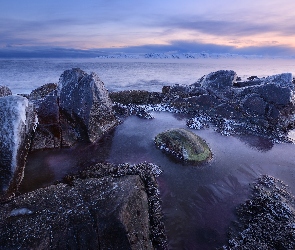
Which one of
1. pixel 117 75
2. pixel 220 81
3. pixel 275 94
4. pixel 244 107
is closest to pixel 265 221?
pixel 244 107

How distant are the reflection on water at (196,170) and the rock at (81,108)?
51.0 inches

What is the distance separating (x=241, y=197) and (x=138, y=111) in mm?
15094

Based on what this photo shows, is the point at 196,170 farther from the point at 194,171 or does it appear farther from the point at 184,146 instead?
the point at 184,146

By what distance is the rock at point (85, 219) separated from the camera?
791 cm

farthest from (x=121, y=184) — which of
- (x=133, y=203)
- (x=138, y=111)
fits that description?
(x=138, y=111)

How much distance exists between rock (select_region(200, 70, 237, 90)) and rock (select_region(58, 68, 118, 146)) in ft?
58.2

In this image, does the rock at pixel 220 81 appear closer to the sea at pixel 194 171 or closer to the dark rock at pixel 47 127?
the sea at pixel 194 171

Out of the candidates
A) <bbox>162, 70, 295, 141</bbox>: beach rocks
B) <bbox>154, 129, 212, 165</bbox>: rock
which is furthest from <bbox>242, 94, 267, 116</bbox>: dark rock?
<bbox>154, 129, 212, 165</bbox>: rock

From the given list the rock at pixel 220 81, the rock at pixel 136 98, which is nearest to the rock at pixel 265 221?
the rock at pixel 136 98

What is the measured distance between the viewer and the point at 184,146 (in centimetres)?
1603

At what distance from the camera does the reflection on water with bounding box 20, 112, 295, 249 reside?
10125 millimetres

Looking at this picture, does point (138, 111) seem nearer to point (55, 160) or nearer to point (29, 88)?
point (55, 160)

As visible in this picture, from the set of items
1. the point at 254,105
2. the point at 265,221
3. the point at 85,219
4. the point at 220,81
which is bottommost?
the point at 265,221

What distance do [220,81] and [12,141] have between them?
2688 cm
